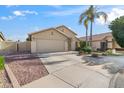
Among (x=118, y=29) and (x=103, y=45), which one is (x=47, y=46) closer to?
(x=118, y=29)

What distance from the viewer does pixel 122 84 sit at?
7.84m

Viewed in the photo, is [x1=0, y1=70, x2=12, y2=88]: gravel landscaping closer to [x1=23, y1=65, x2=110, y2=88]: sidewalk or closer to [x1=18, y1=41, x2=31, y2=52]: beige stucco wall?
[x1=23, y1=65, x2=110, y2=88]: sidewalk

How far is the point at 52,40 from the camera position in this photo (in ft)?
57.6

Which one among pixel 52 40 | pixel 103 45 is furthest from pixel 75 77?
A: pixel 103 45

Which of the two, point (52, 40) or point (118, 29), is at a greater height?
point (118, 29)

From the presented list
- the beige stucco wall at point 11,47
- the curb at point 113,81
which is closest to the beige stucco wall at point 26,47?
the beige stucco wall at point 11,47

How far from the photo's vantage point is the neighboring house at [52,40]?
1633 cm

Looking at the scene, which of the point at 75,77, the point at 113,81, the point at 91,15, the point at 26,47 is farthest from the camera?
the point at 26,47

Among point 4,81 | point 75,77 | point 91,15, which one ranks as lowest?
point 4,81

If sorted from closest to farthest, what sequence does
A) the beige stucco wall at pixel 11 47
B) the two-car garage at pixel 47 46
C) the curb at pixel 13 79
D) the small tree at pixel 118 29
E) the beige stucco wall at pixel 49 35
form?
the curb at pixel 13 79 → the small tree at pixel 118 29 → the beige stucco wall at pixel 11 47 → the two-car garage at pixel 47 46 → the beige stucco wall at pixel 49 35

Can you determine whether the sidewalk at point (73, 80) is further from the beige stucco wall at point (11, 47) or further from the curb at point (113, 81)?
the beige stucco wall at point (11, 47)

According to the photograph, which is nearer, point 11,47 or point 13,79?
point 13,79

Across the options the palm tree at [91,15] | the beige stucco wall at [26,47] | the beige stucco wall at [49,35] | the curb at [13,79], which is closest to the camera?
the curb at [13,79]
